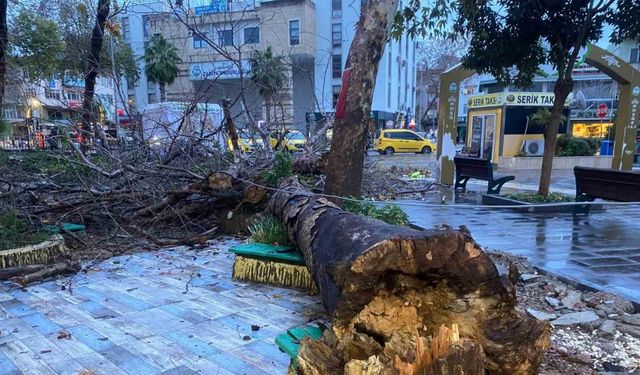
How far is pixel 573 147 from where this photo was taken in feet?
55.4

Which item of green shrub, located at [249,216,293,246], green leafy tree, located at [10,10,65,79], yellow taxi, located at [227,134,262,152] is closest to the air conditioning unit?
yellow taxi, located at [227,134,262,152]

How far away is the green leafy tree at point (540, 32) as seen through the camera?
7379 millimetres

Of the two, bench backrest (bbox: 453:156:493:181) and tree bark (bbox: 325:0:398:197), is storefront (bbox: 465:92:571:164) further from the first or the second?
tree bark (bbox: 325:0:398:197)

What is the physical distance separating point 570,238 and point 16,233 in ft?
21.7

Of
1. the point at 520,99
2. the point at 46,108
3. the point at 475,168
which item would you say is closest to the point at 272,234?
the point at 475,168

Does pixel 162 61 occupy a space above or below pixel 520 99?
above

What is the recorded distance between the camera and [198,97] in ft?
23.8

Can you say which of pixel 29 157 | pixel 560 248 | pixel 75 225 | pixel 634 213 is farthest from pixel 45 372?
pixel 634 213

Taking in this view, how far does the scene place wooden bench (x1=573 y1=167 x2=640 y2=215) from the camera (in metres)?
6.29

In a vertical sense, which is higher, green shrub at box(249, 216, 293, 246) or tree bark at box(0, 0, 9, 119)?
tree bark at box(0, 0, 9, 119)

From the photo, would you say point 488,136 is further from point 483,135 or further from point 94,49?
point 94,49

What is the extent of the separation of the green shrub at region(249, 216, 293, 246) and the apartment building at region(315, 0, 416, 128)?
2653 cm

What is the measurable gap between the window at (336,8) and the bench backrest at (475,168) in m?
30.1

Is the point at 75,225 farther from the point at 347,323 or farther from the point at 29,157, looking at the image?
the point at 347,323
